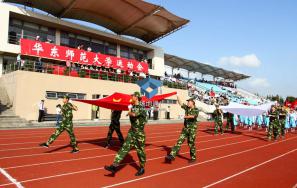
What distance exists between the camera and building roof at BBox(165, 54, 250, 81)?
46.5m

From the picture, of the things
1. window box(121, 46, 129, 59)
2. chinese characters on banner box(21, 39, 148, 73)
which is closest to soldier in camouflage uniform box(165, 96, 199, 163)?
chinese characters on banner box(21, 39, 148, 73)

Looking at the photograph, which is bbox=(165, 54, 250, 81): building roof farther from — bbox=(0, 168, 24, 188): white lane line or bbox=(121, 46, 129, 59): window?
bbox=(0, 168, 24, 188): white lane line

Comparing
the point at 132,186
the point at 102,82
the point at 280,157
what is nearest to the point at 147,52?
the point at 102,82

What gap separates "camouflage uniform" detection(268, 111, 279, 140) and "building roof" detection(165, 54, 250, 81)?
29.6m

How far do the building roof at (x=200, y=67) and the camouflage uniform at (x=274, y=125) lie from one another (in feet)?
97.0

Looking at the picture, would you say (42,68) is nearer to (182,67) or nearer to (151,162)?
(151,162)

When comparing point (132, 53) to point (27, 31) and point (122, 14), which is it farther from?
point (27, 31)

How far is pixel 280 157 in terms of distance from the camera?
10.0 m

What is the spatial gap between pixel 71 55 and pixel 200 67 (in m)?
31.6

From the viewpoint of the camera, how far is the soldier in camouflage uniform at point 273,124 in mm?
14789

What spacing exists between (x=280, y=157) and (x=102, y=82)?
61.2 feet

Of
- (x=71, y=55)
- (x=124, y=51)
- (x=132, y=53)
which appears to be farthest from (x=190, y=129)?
(x=132, y=53)

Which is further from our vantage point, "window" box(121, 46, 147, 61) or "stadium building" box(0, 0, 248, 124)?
"window" box(121, 46, 147, 61)

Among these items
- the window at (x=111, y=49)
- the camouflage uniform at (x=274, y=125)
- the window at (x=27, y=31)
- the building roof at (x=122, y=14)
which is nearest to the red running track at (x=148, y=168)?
the camouflage uniform at (x=274, y=125)
